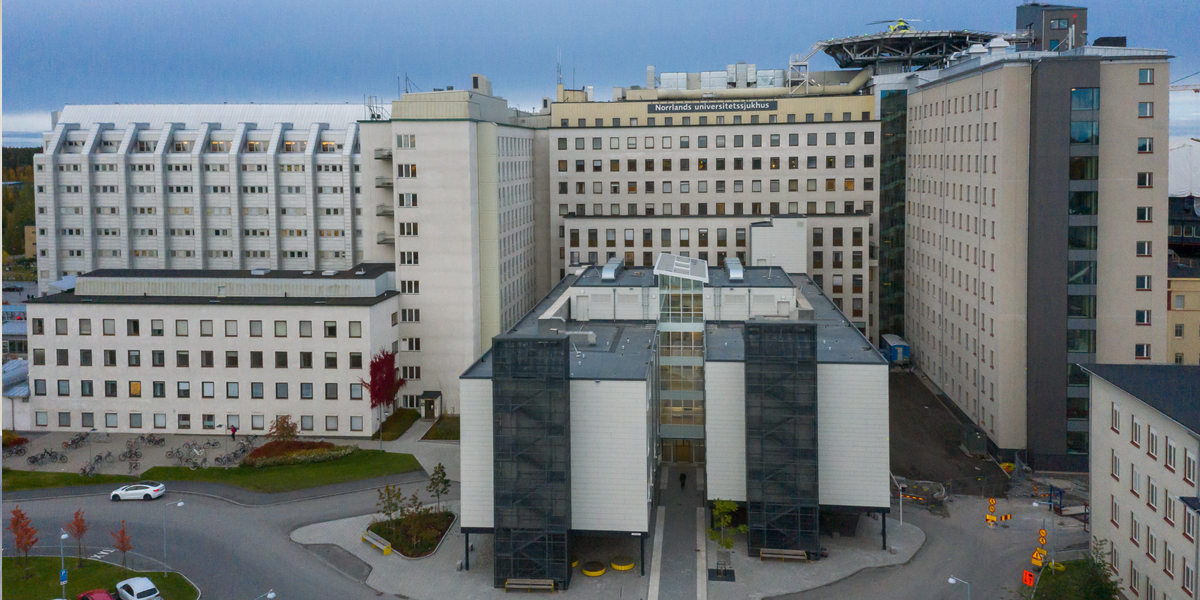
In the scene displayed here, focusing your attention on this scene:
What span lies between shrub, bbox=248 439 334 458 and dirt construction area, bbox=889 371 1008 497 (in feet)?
107

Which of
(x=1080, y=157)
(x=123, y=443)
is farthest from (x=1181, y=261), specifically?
(x=123, y=443)

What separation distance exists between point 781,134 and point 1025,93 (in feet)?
111

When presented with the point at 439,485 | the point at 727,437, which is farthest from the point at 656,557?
the point at 439,485

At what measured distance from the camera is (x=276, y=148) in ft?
316

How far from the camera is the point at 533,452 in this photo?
1593 inches

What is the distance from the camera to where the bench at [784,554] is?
42281 mm

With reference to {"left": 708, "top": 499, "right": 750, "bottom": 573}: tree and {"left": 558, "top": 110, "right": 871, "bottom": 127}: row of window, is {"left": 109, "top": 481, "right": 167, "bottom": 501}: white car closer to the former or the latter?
{"left": 708, "top": 499, "right": 750, "bottom": 573}: tree

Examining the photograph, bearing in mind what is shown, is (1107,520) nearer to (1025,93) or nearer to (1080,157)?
(1080,157)

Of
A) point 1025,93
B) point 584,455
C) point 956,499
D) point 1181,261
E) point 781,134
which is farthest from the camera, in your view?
point 781,134

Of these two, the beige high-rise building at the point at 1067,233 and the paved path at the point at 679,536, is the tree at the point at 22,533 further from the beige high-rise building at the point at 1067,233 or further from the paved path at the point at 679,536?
the beige high-rise building at the point at 1067,233

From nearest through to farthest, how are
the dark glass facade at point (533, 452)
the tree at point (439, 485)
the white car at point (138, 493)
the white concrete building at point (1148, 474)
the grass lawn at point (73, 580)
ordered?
the white concrete building at point (1148, 474)
the dark glass facade at point (533, 452)
the grass lawn at point (73, 580)
the tree at point (439, 485)
the white car at point (138, 493)

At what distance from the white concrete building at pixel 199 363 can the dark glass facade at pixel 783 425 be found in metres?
28.7

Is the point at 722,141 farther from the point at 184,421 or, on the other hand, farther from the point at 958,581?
the point at 958,581

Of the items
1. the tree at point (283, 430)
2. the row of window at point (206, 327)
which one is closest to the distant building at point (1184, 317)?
the row of window at point (206, 327)
